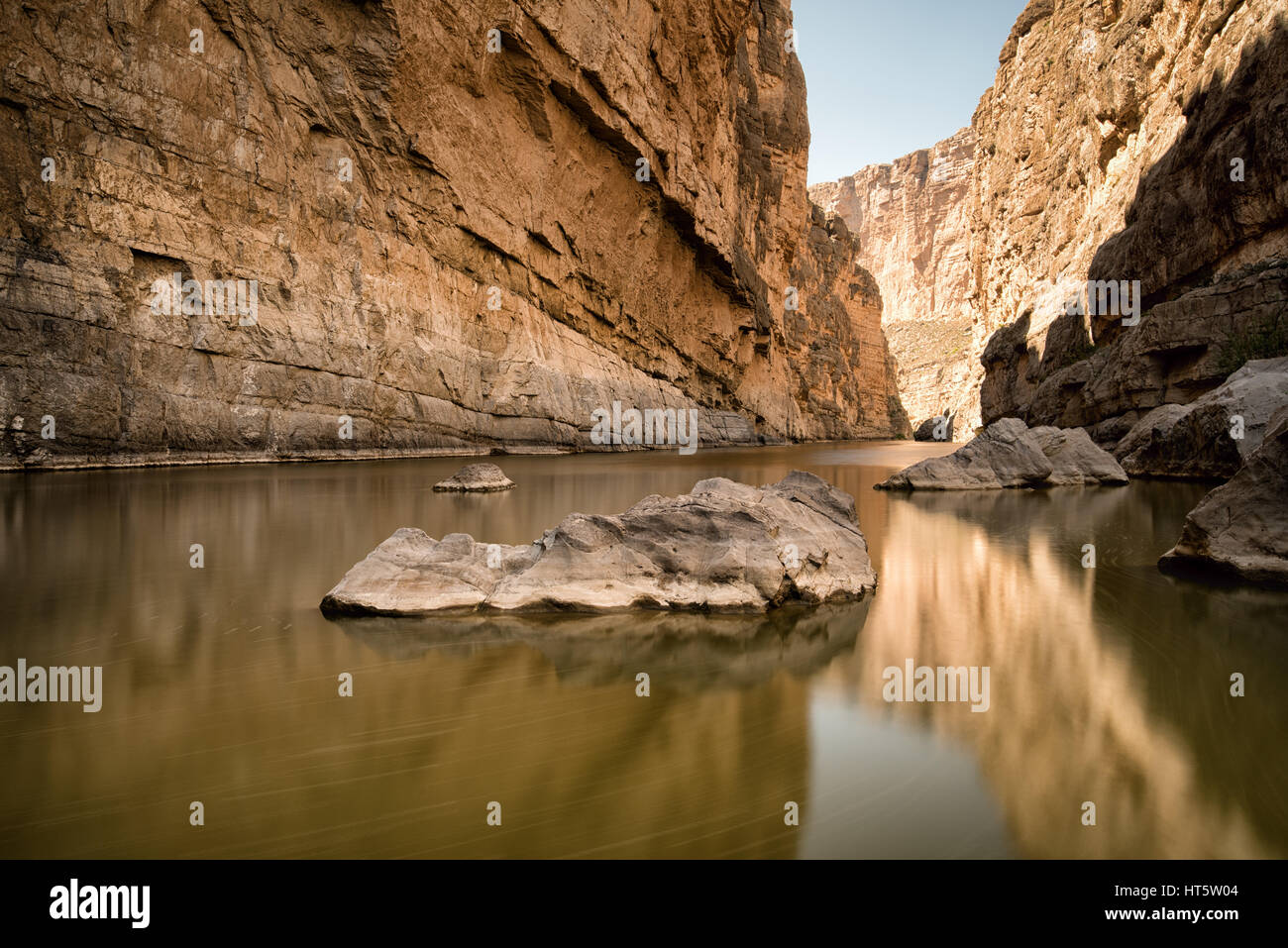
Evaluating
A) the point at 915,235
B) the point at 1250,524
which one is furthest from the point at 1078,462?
the point at 915,235

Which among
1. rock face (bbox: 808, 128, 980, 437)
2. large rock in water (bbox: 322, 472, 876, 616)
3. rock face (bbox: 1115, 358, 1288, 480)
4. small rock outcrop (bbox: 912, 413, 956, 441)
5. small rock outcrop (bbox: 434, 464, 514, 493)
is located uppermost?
rock face (bbox: 808, 128, 980, 437)

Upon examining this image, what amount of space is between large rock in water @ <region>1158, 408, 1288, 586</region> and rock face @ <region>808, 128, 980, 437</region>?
310ft

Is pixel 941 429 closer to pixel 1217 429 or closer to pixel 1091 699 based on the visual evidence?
pixel 1217 429

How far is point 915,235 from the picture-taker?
5098 inches

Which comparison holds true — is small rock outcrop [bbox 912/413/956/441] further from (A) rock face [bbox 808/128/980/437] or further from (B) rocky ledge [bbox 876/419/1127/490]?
(B) rocky ledge [bbox 876/419/1127/490]

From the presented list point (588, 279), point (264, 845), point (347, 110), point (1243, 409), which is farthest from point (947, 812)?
point (588, 279)

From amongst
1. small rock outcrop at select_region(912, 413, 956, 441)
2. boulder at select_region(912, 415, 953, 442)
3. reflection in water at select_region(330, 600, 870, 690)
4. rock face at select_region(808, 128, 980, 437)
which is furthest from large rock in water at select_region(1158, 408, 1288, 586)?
rock face at select_region(808, 128, 980, 437)

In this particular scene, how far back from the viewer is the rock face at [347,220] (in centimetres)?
1262

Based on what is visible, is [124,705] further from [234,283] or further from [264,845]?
[234,283]

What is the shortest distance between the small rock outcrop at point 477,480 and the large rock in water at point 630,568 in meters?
6.01

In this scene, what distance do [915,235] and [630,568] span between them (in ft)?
477

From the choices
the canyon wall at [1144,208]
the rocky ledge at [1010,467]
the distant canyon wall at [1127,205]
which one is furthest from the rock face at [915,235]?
the rocky ledge at [1010,467]

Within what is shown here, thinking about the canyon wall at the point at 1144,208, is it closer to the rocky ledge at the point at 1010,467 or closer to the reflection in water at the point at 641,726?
the rocky ledge at the point at 1010,467

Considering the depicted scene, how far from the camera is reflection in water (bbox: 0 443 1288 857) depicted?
1.72 m
